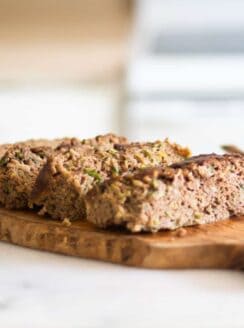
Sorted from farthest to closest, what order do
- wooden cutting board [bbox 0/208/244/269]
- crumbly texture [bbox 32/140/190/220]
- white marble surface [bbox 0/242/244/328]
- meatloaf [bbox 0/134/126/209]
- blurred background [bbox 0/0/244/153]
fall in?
blurred background [bbox 0/0/244/153], meatloaf [bbox 0/134/126/209], crumbly texture [bbox 32/140/190/220], wooden cutting board [bbox 0/208/244/269], white marble surface [bbox 0/242/244/328]

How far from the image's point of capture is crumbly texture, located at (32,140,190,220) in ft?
6.08

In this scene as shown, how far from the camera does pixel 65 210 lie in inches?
73.2

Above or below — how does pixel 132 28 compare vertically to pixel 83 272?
above

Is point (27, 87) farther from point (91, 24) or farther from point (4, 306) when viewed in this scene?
point (4, 306)

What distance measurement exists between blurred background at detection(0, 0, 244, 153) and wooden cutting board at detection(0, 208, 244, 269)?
3477 mm

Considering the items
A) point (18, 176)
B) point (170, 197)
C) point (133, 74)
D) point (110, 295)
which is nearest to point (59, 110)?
point (133, 74)

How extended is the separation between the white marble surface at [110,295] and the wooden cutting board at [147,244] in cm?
2

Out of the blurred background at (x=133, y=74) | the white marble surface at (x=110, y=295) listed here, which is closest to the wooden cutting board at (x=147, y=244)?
the white marble surface at (x=110, y=295)

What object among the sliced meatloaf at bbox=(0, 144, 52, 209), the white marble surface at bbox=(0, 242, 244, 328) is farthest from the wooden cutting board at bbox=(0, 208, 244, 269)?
the sliced meatloaf at bbox=(0, 144, 52, 209)

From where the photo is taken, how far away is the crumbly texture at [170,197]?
166 centimetres

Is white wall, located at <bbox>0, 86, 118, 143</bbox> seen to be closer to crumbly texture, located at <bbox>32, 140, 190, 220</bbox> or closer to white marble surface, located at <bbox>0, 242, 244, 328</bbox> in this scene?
crumbly texture, located at <bbox>32, 140, 190, 220</bbox>

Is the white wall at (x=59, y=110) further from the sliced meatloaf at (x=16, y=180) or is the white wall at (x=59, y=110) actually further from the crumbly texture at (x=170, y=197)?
the crumbly texture at (x=170, y=197)

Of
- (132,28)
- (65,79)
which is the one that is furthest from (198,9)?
(65,79)

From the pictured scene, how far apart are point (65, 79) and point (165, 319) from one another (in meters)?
4.32
